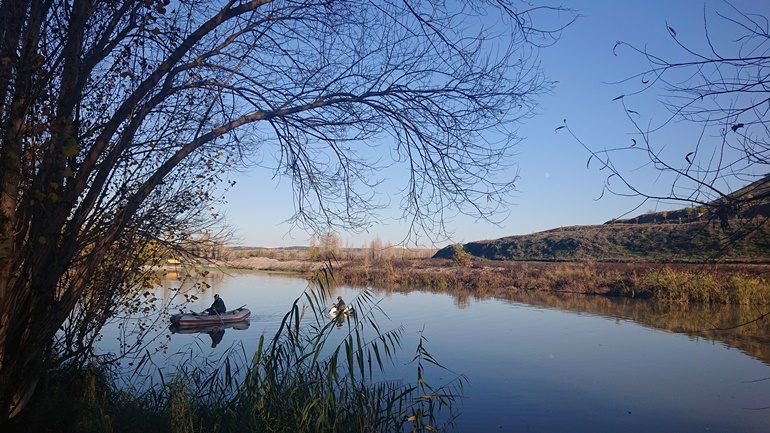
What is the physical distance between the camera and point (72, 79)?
5172mm

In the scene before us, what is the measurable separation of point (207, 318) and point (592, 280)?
2161 centimetres

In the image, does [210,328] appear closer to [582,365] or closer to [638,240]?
[582,365]

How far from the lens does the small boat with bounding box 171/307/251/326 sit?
18.1m

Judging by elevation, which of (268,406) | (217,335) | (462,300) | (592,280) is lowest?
(217,335)

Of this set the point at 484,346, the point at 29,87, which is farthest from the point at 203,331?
the point at 29,87

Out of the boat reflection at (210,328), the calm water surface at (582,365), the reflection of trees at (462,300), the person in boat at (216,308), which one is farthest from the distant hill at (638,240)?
the person in boat at (216,308)

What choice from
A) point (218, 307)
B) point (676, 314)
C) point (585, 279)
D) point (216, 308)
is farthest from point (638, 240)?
point (216, 308)

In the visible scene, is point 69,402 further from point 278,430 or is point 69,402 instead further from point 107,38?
point 107,38

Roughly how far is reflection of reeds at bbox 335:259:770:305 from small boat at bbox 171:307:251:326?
648 cm

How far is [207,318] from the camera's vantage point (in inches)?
735

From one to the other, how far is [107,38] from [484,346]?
1347 centimetres

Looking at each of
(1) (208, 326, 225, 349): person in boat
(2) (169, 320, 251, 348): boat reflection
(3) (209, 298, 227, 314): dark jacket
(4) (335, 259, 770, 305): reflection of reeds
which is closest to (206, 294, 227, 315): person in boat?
(3) (209, 298, 227, 314): dark jacket

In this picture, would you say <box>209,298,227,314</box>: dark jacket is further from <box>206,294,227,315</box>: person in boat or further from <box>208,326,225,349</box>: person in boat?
<box>208,326,225,349</box>: person in boat

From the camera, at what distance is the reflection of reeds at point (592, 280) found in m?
22.8
